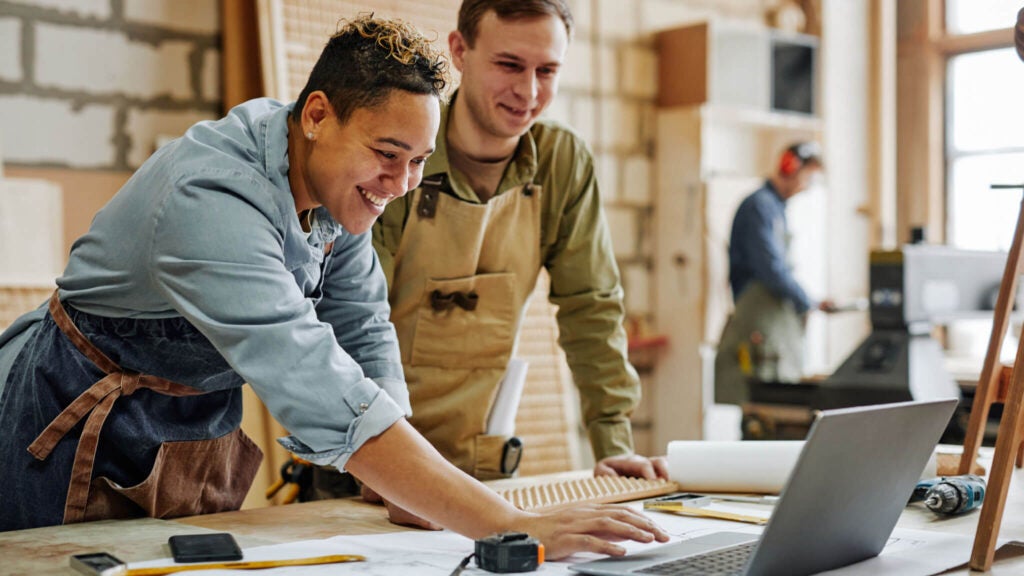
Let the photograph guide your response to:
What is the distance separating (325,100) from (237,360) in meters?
0.33

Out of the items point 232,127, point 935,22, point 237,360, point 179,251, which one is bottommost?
point 237,360

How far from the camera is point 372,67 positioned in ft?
4.20

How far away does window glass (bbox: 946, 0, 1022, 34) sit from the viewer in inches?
214

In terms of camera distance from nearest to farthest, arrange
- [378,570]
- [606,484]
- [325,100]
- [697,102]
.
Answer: [378,570]
[325,100]
[606,484]
[697,102]

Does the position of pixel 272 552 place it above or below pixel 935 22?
below

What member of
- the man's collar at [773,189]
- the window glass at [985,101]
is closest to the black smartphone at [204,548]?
the man's collar at [773,189]

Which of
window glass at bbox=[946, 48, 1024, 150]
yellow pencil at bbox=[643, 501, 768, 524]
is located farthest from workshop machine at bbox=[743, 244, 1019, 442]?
window glass at bbox=[946, 48, 1024, 150]

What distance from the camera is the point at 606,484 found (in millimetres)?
1676

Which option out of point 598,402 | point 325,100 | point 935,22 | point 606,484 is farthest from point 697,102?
point 325,100

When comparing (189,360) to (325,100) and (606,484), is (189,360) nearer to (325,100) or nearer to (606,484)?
(325,100)

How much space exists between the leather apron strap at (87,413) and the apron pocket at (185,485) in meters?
0.02

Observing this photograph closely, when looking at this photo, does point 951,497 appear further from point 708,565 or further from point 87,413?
point 87,413

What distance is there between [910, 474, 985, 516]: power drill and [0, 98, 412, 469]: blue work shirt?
2.54ft

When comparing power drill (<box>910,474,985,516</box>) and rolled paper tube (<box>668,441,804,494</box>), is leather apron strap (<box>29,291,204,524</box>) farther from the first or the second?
power drill (<box>910,474,985,516</box>)
